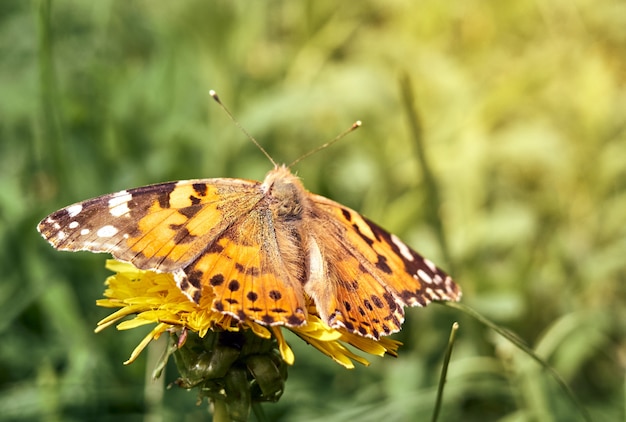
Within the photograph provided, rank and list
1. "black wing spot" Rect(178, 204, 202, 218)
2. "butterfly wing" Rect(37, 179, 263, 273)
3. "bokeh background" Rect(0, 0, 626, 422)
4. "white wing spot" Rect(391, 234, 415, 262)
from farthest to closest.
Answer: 1. "bokeh background" Rect(0, 0, 626, 422)
2. "white wing spot" Rect(391, 234, 415, 262)
3. "black wing spot" Rect(178, 204, 202, 218)
4. "butterfly wing" Rect(37, 179, 263, 273)

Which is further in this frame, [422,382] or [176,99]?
[176,99]

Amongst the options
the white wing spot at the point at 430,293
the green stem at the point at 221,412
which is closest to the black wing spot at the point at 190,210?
the green stem at the point at 221,412

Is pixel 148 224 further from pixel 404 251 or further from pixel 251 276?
pixel 404 251

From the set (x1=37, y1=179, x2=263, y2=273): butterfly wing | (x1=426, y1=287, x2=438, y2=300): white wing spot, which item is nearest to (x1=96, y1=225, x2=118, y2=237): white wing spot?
(x1=37, y1=179, x2=263, y2=273): butterfly wing

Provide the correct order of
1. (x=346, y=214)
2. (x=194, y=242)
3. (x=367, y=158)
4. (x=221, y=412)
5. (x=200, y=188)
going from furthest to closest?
(x=367, y=158), (x=346, y=214), (x=200, y=188), (x=194, y=242), (x=221, y=412)

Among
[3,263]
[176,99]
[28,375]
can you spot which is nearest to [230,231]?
[28,375]

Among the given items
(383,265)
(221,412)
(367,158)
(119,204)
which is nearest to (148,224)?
(119,204)

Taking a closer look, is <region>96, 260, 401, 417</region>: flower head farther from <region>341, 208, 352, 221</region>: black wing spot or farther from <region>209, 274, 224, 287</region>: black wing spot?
<region>341, 208, 352, 221</region>: black wing spot

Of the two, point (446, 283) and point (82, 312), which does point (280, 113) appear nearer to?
point (82, 312)
